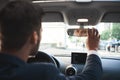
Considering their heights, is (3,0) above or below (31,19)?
above

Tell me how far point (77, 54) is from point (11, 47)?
226cm

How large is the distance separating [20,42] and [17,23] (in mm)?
108

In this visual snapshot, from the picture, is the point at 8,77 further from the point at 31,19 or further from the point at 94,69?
the point at 94,69

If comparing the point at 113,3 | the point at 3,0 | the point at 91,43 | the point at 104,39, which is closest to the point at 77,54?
the point at 104,39

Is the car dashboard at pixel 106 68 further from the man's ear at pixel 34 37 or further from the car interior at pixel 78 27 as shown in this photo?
the man's ear at pixel 34 37

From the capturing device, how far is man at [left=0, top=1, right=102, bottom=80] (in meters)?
1.83

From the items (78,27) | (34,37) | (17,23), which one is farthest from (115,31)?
(17,23)

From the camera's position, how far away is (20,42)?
1.86 metres

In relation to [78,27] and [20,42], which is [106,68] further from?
[20,42]

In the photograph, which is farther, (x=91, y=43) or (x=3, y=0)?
(x=3, y=0)

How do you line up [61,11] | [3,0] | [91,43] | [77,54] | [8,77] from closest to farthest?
[8,77]
[91,43]
[3,0]
[77,54]
[61,11]

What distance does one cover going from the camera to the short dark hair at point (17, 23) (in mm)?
1823

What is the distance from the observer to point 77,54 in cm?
407

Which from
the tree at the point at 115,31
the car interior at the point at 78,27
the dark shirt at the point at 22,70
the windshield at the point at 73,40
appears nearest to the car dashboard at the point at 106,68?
the car interior at the point at 78,27
